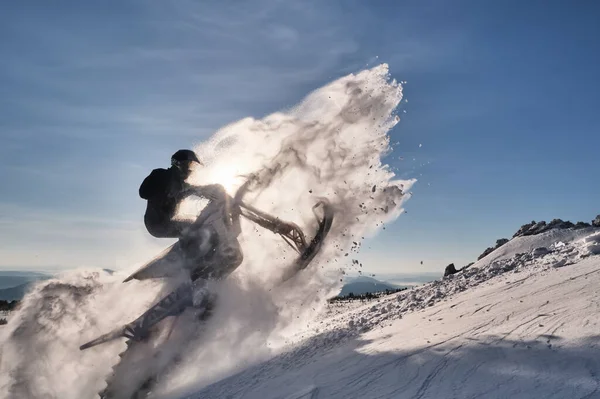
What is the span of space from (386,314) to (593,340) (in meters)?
7.74

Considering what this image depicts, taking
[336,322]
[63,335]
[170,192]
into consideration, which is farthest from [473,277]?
[63,335]

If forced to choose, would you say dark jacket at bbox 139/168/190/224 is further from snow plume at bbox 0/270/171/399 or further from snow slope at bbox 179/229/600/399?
snow slope at bbox 179/229/600/399

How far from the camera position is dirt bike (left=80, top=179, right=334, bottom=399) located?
17.5m

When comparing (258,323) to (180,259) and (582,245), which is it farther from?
(582,245)

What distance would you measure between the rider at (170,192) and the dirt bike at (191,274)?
0.47 m

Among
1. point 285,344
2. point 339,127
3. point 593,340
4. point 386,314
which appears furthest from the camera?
point 339,127

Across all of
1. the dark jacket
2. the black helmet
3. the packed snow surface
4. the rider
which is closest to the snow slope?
the packed snow surface

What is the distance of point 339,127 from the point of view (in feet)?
67.6

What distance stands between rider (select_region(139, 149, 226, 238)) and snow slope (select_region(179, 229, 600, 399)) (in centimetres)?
675

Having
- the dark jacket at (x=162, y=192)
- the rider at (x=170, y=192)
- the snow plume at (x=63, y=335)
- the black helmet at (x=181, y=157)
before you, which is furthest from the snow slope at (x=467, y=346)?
the black helmet at (x=181, y=157)

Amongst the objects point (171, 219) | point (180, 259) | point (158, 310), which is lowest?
point (158, 310)

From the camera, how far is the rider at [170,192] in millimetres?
18625

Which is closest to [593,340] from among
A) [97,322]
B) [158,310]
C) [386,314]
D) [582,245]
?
[386,314]

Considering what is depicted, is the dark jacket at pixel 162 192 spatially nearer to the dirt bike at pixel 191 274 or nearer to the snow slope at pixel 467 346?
the dirt bike at pixel 191 274
